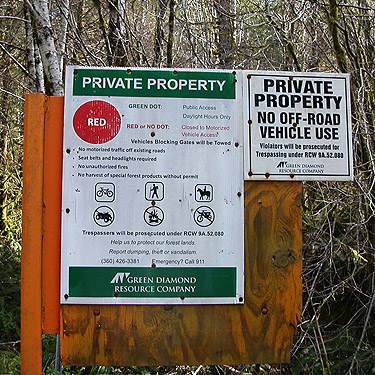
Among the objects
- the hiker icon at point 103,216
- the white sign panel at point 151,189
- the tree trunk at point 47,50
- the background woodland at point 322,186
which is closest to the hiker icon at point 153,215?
the white sign panel at point 151,189

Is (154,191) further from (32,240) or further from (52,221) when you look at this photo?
(32,240)

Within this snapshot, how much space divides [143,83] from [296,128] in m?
0.83

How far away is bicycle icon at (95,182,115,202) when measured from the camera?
242 cm

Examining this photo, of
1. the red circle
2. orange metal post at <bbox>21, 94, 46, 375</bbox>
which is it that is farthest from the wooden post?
the red circle

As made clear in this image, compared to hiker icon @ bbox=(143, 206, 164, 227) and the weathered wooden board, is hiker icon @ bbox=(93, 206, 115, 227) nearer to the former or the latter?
hiker icon @ bbox=(143, 206, 164, 227)

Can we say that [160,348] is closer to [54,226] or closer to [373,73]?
[54,226]

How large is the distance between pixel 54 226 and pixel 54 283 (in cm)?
29

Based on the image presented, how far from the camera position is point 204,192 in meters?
2.44

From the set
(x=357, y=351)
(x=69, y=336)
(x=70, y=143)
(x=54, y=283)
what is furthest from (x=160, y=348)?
(x=357, y=351)

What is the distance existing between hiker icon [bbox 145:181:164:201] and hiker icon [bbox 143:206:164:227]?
0.17 feet

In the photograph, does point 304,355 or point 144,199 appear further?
point 304,355

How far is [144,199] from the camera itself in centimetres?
242

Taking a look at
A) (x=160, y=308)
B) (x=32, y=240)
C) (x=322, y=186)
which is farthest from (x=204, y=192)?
(x=322, y=186)

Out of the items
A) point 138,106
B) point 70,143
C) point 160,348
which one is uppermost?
point 138,106
